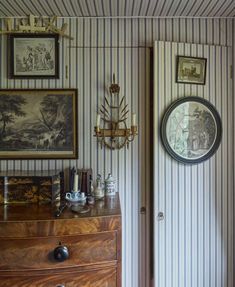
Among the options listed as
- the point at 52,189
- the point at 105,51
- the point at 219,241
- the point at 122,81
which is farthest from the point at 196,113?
the point at 52,189

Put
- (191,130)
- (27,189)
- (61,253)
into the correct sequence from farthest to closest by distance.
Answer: (191,130), (27,189), (61,253)

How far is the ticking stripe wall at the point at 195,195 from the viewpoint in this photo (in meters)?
2.09

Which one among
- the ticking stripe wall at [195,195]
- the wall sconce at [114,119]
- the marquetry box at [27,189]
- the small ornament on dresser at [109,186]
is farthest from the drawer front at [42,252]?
the wall sconce at [114,119]

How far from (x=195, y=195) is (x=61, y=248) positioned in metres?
1.15

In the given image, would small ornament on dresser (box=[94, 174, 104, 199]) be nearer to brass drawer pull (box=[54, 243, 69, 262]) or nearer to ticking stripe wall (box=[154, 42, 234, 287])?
ticking stripe wall (box=[154, 42, 234, 287])

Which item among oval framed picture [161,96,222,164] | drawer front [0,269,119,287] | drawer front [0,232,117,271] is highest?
oval framed picture [161,96,222,164]

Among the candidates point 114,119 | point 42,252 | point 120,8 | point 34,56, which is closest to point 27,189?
point 42,252

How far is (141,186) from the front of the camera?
7.27 feet

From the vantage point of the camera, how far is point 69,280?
1507mm

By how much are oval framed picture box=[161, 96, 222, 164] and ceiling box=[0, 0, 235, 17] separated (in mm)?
664

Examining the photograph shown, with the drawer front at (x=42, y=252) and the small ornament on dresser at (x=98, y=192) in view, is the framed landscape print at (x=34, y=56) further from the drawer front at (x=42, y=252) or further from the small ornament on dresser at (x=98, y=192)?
the drawer front at (x=42, y=252)

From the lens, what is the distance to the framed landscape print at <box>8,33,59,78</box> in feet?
7.11

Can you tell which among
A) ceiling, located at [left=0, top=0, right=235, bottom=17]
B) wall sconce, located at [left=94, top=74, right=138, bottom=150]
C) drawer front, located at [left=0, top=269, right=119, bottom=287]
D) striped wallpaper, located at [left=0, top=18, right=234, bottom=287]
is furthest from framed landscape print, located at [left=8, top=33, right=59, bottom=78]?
drawer front, located at [left=0, top=269, right=119, bottom=287]

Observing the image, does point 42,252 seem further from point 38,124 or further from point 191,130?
point 191,130
